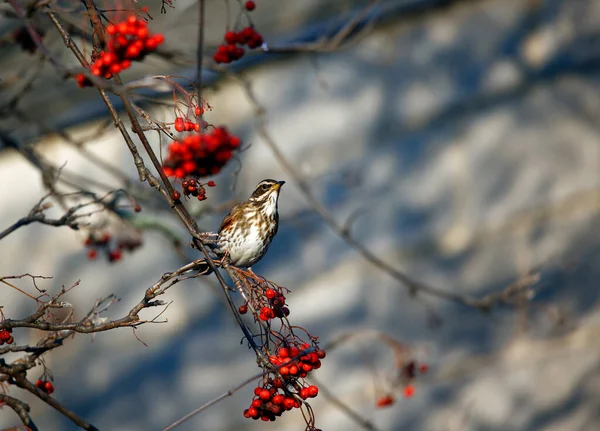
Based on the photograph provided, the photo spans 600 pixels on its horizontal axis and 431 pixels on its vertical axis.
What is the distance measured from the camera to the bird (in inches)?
87.8

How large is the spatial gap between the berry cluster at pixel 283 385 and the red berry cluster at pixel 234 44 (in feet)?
2.36

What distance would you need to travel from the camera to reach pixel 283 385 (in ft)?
4.58

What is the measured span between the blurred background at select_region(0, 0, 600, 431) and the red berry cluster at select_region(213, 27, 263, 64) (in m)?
1.31

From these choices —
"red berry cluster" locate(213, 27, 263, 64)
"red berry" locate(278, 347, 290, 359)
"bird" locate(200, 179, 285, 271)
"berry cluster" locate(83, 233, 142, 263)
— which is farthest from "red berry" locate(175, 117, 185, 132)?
"berry cluster" locate(83, 233, 142, 263)

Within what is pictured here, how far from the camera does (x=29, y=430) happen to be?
48.6 inches

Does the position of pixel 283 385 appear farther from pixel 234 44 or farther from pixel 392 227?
pixel 392 227

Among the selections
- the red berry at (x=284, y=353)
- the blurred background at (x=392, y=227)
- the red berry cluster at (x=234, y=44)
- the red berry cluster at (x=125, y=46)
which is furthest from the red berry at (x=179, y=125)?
the blurred background at (x=392, y=227)

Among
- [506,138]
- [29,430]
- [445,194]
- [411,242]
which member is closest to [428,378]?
[411,242]

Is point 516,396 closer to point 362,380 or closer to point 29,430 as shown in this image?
point 362,380

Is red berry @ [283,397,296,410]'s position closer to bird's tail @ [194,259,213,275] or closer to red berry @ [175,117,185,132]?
bird's tail @ [194,259,213,275]

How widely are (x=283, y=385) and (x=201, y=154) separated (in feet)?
1.61

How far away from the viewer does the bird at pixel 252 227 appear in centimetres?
223

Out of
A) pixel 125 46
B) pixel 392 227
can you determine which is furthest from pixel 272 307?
pixel 392 227

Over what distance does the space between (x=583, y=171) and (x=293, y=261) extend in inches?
62.6
